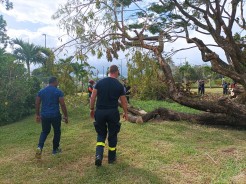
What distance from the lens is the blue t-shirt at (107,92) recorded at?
5793 mm

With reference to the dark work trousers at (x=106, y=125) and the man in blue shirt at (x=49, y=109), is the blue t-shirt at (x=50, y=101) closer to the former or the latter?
the man in blue shirt at (x=49, y=109)

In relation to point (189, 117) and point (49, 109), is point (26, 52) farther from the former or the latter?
point (49, 109)

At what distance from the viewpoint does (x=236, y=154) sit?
20.2 ft

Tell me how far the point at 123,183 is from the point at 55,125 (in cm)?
234

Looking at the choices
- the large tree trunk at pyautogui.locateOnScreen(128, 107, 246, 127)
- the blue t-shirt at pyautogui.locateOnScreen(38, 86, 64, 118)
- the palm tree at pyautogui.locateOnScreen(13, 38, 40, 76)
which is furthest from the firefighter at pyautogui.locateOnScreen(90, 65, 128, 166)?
the palm tree at pyautogui.locateOnScreen(13, 38, 40, 76)

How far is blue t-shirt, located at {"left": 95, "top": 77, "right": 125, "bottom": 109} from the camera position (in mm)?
5793

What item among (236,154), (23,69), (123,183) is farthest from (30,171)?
(23,69)

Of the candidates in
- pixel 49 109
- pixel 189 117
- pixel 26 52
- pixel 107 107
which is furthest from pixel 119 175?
pixel 26 52

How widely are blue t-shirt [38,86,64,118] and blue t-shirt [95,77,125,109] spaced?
1255 mm

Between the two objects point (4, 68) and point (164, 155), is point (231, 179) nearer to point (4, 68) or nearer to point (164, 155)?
point (164, 155)

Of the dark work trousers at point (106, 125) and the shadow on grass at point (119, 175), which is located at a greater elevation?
the dark work trousers at point (106, 125)

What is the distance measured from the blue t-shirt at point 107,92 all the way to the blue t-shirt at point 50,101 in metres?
1.25

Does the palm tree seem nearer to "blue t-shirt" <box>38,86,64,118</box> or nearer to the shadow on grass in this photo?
"blue t-shirt" <box>38,86,64,118</box>

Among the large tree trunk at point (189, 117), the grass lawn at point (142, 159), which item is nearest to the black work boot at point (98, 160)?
the grass lawn at point (142, 159)
